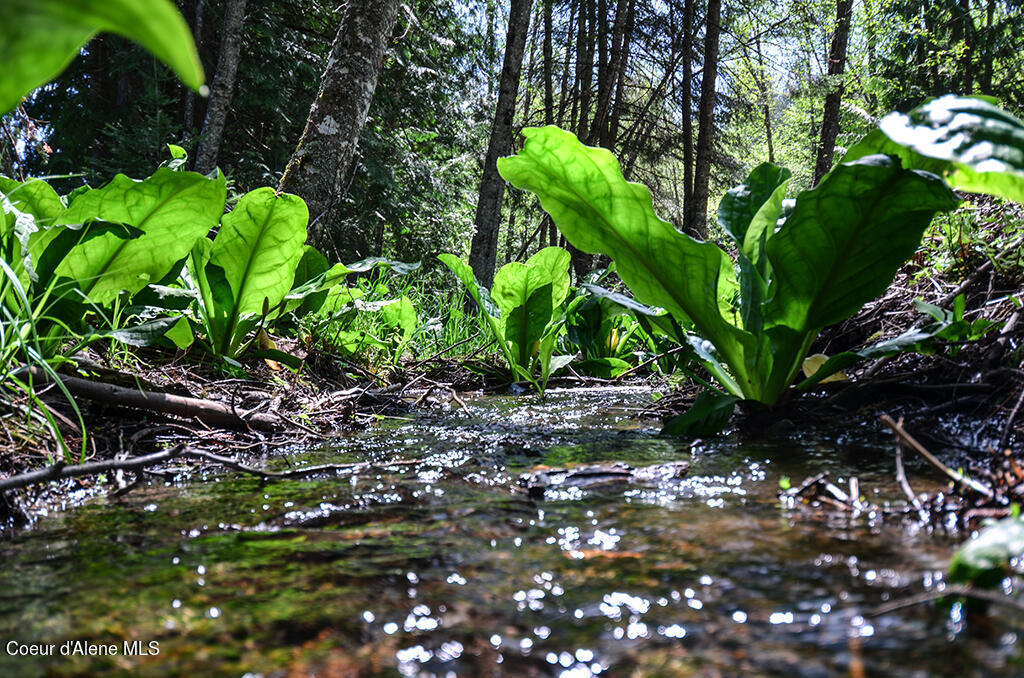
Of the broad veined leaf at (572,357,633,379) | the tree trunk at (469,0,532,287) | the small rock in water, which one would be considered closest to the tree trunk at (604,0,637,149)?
the tree trunk at (469,0,532,287)

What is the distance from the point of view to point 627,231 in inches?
61.6

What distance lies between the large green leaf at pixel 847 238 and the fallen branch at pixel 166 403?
140 centimetres

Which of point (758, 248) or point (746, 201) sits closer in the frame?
point (758, 248)

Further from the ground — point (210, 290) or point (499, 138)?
point (499, 138)

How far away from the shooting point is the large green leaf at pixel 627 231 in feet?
4.99

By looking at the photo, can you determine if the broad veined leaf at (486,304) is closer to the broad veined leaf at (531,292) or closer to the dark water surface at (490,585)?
the broad veined leaf at (531,292)

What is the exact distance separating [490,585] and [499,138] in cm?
659

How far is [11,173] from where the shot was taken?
2.17 m

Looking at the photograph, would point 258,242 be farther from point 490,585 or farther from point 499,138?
point 499,138

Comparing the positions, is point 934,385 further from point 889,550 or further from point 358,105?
point 358,105

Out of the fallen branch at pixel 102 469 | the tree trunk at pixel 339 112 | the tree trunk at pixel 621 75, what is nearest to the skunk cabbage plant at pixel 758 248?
the fallen branch at pixel 102 469

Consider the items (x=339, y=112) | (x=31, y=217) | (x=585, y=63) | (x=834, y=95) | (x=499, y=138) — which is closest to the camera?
(x=31, y=217)

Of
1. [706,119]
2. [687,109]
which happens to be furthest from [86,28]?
[687,109]

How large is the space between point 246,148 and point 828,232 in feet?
24.9
